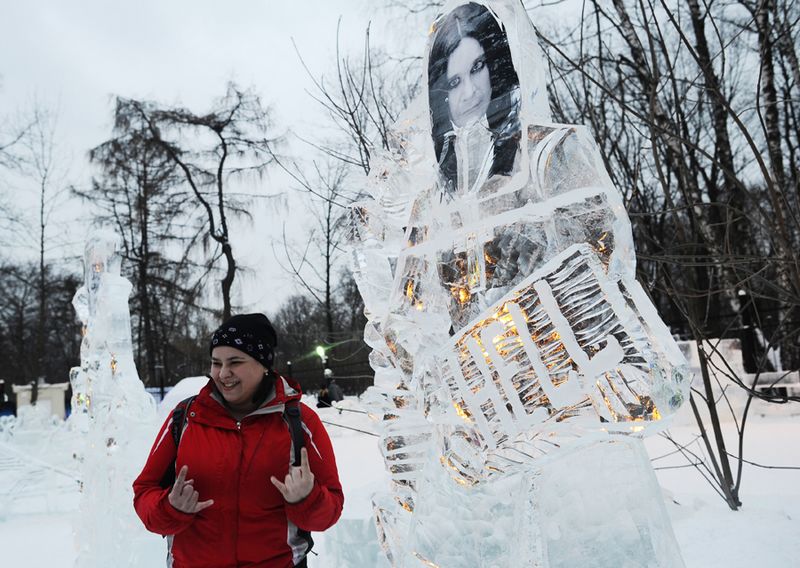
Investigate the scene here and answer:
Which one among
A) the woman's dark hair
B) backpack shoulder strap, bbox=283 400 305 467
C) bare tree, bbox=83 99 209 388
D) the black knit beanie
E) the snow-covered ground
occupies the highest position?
bare tree, bbox=83 99 209 388

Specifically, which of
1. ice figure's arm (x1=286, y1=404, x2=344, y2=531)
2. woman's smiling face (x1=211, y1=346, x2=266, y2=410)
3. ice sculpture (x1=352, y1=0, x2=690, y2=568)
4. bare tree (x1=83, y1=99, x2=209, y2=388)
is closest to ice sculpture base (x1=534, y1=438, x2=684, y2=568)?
ice sculpture (x1=352, y1=0, x2=690, y2=568)

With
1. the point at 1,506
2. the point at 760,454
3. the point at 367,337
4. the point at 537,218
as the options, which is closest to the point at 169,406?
the point at 1,506

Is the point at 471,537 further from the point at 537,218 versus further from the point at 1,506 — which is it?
the point at 1,506

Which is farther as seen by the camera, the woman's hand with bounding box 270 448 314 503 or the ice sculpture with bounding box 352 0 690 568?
the woman's hand with bounding box 270 448 314 503

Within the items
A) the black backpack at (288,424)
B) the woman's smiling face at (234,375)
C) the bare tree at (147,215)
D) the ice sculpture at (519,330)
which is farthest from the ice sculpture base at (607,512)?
the bare tree at (147,215)

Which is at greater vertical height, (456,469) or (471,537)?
(456,469)

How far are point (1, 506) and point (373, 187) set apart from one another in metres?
6.67

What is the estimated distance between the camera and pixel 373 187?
7.45 feet

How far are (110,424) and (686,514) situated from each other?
373 centimetres

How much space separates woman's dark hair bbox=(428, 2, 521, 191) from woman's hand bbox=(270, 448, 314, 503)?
88 cm

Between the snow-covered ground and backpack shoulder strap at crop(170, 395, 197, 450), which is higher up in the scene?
backpack shoulder strap at crop(170, 395, 197, 450)

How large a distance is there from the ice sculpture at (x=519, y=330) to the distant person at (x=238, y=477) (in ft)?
1.06

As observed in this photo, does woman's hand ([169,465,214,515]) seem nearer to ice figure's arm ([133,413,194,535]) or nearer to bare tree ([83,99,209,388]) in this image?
ice figure's arm ([133,413,194,535])

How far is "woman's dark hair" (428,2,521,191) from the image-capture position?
1535mm
